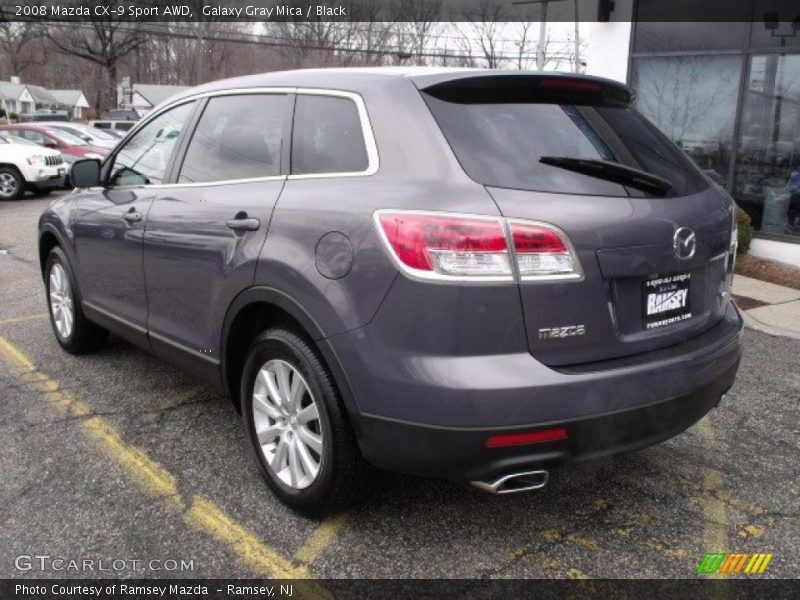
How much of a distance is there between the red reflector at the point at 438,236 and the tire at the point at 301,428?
0.57 meters

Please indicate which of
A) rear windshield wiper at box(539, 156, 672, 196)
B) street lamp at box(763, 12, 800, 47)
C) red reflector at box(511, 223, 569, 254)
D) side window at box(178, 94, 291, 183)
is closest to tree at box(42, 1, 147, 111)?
street lamp at box(763, 12, 800, 47)

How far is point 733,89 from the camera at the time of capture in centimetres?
876

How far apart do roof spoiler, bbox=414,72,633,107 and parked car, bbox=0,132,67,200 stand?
15396 mm

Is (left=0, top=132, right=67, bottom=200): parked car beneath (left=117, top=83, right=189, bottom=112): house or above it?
beneath

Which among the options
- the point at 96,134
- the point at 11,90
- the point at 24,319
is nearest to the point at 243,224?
the point at 24,319

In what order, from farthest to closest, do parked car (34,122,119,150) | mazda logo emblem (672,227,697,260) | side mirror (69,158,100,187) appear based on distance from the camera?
parked car (34,122,119,150), side mirror (69,158,100,187), mazda logo emblem (672,227,697,260)

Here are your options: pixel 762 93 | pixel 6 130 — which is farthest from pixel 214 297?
pixel 6 130

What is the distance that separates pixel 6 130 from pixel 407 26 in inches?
1127

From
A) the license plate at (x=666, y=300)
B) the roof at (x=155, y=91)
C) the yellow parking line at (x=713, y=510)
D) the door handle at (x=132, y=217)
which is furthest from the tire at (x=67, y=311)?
the roof at (x=155, y=91)

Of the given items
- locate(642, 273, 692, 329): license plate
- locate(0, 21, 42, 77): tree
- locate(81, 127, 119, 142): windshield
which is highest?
locate(0, 21, 42, 77): tree

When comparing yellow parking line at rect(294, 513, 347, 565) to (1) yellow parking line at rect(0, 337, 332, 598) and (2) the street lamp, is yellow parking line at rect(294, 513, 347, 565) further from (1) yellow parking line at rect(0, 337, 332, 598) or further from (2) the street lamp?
(2) the street lamp

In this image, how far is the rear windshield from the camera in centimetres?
243

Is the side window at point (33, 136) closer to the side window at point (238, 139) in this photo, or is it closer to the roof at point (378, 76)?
the side window at point (238, 139)

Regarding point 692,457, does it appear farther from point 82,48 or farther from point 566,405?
point 82,48
